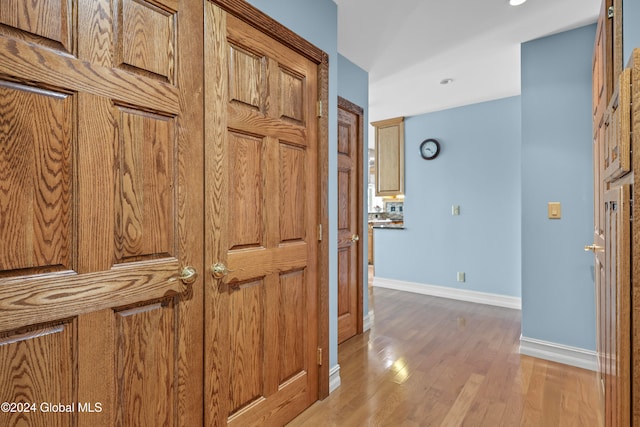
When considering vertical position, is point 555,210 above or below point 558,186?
below

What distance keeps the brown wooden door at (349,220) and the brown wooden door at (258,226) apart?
1.03 m

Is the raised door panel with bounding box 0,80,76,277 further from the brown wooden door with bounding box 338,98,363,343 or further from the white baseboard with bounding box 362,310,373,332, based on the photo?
the white baseboard with bounding box 362,310,373,332

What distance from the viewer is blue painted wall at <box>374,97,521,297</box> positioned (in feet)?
13.1

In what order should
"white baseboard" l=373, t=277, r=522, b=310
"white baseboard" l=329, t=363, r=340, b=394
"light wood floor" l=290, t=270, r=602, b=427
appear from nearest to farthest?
1. "light wood floor" l=290, t=270, r=602, b=427
2. "white baseboard" l=329, t=363, r=340, b=394
3. "white baseboard" l=373, t=277, r=522, b=310

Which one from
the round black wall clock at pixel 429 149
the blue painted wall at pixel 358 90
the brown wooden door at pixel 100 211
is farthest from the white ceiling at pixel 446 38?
the brown wooden door at pixel 100 211

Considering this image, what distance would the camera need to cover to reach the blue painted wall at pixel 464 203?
4008 millimetres

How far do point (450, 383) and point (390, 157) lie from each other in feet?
10.7

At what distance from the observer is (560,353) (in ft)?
8.50

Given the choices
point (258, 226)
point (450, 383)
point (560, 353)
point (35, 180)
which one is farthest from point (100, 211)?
point (560, 353)

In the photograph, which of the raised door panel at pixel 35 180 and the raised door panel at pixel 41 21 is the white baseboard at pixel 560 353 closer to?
the raised door panel at pixel 35 180

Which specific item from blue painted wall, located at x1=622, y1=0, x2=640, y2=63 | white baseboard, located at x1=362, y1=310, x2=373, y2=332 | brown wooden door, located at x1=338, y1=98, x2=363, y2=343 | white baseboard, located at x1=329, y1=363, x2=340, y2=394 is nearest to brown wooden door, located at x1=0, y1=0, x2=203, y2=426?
white baseboard, located at x1=329, y1=363, x2=340, y2=394

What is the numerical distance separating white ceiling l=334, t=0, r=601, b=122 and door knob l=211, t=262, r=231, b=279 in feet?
6.14

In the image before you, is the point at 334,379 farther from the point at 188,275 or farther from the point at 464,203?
the point at 464,203

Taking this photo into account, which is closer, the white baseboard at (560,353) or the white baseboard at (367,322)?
the white baseboard at (560,353)
